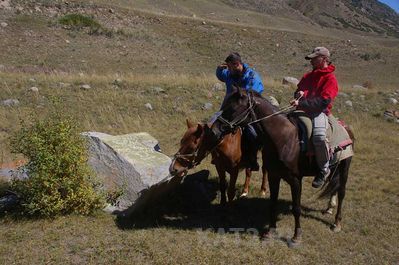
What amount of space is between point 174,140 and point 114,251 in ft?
23.0

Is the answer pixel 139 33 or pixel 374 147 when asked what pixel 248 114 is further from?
Answer: pixel 139 33

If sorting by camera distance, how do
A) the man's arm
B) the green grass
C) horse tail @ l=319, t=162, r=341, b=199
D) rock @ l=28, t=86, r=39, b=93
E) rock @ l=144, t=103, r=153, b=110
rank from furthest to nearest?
the green grass, rock @ l=144, t=103, r=153, b=110, rock @ l=28, t=86, r=39, b=93, the man's arm, horse tail @ l=319, t=162, r=341, b=199

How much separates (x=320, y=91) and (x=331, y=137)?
0.75 meters

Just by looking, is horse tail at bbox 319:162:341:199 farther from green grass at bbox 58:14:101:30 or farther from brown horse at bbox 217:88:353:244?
green grass at bbox 58:14:101:30

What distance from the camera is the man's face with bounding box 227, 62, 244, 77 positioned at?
6893mm

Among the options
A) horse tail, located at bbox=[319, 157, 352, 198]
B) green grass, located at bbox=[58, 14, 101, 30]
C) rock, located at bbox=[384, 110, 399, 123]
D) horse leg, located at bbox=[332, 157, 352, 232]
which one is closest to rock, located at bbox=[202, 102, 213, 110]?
rock, located at bbox=[384, 110, 399, 123]

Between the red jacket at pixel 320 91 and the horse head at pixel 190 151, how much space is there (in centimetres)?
152

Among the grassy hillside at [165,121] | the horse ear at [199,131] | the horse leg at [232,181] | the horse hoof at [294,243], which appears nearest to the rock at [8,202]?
the grassy hillside at [165,121]

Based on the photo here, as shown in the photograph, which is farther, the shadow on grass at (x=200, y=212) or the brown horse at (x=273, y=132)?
the shadow on grass at (x=200, y=212)

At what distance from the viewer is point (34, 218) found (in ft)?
21.0

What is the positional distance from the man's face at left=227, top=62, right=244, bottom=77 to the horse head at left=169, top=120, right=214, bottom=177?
1.30 meters

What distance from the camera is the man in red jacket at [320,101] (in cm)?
604

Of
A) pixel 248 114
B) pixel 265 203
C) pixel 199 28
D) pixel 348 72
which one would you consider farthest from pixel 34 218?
pixel 199 28

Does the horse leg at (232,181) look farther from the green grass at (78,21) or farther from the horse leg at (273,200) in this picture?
the green grass at (78,21)
